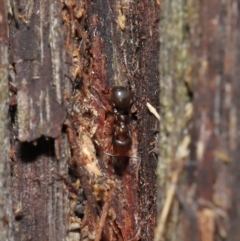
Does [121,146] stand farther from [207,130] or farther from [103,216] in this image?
[207,130]

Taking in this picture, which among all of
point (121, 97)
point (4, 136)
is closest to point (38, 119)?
point (4, 136)

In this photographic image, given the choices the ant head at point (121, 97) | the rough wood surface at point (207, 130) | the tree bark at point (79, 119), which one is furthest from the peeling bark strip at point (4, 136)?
the rough wood surface at point (207, 130)

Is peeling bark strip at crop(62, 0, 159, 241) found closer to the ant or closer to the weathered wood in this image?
the ant

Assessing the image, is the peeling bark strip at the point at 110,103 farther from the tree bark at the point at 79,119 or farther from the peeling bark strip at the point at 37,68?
the peeling bark strip at the point at 37,68

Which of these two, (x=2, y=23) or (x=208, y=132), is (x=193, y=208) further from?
(x=2, y=23)

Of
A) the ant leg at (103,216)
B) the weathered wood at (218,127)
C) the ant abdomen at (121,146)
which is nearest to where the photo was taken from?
the weathered wood at (218,127)

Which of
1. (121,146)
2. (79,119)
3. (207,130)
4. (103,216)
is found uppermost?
(207,130)
